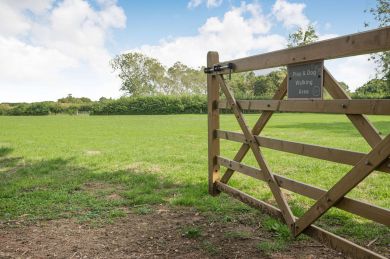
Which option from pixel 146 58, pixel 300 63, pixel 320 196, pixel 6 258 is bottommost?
pixel 6 258

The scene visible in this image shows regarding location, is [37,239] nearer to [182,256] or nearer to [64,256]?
[64,256]

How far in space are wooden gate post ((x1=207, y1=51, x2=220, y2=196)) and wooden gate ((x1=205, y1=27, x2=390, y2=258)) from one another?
1.02ft

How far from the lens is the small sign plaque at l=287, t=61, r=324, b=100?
4035 mm

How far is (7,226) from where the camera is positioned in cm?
533

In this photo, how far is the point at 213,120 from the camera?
6629mm

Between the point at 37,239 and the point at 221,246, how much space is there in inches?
96.7

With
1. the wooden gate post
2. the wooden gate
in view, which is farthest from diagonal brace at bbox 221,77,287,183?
the wooden gate post

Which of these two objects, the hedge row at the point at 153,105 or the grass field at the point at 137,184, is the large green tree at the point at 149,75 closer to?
the hedge row at the point at 153,105

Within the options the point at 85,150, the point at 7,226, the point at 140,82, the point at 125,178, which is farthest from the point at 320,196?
the point at 140,82

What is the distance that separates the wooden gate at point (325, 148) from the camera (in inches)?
134

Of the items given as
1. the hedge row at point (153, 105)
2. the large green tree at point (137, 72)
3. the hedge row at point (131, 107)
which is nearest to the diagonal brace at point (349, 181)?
the hedge row at point (131, 107)

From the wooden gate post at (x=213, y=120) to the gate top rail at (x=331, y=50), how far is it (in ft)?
4.12

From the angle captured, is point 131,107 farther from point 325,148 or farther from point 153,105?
point 325,148

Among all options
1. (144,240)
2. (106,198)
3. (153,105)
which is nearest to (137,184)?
(106,198)
